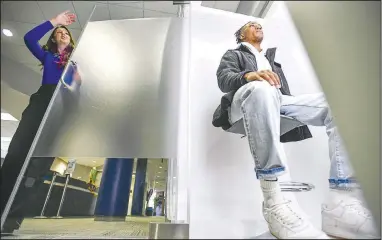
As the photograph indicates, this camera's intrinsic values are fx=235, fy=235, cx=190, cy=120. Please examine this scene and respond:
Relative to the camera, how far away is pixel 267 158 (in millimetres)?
842

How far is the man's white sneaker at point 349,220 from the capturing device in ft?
2.58

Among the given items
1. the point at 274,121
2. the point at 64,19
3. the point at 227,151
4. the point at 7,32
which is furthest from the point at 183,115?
the point at 7,32

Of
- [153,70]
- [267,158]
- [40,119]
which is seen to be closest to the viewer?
[267,158]

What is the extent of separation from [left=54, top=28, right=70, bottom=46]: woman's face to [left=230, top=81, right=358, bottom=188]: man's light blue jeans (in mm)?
887

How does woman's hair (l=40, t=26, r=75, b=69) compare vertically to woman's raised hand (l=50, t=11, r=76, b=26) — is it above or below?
below

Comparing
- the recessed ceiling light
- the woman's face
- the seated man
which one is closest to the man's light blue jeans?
the seated man

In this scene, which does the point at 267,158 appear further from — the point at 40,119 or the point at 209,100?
the point at 40,119

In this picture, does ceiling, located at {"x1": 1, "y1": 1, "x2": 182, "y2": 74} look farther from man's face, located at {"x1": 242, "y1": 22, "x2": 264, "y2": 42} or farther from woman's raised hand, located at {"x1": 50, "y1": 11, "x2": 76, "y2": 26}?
man's face, located at {"x1": 242, "y1": 22, "x2": 264, "y2": 42}

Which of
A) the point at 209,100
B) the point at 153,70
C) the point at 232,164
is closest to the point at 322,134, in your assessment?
the point at 232,164

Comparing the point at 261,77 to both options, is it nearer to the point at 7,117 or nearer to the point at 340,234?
the point at 340,234

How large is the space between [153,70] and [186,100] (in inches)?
8.4

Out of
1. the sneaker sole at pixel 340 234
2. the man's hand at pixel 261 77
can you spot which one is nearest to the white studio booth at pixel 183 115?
the sneaker sole at pixel 340 234

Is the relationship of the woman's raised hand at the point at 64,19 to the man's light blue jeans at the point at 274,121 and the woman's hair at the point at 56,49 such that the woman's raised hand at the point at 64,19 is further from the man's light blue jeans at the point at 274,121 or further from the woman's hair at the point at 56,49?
the man's light blue jeans at the point at 274,121

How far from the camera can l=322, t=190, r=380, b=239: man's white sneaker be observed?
0.79m
